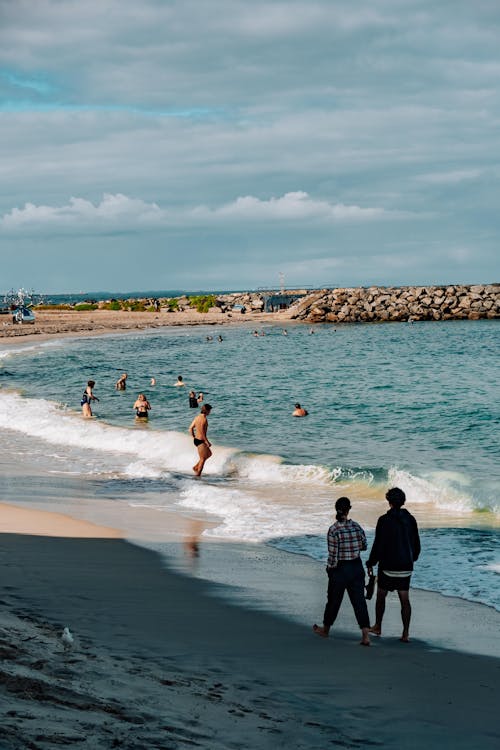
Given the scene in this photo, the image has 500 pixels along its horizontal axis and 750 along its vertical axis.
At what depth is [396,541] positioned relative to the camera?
902 centimetres

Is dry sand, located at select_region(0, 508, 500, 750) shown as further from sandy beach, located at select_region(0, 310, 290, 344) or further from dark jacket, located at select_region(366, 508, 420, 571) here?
sandy beach, located at select_region(0, 310, 290, 344)

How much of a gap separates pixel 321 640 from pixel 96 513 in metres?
7.71

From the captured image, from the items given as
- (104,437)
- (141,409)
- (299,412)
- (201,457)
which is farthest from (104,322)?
(201,457)

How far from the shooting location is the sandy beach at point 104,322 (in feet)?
255

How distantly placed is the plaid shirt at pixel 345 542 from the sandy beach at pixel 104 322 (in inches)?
2458

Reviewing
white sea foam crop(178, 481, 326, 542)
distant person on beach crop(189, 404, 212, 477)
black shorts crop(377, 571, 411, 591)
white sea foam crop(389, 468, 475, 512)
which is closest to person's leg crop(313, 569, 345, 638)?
black shorts crop(377, 571, 411, 591)

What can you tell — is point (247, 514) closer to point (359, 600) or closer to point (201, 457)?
point (201, 457)

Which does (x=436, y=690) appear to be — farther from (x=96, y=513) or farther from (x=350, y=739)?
(x=96, y=513)

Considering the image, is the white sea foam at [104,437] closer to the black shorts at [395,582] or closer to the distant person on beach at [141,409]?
the distant person on beach at [141,409]

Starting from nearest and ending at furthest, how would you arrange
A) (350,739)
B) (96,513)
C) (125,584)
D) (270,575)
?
(350,739)
(125,584)
(270,575)
(96,513)

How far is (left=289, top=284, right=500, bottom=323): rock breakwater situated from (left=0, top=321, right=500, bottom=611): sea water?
A: 4581 centimetres

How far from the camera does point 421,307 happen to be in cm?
10106

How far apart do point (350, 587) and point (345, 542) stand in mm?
491

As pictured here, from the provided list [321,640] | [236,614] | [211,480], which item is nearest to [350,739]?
[321,640]
